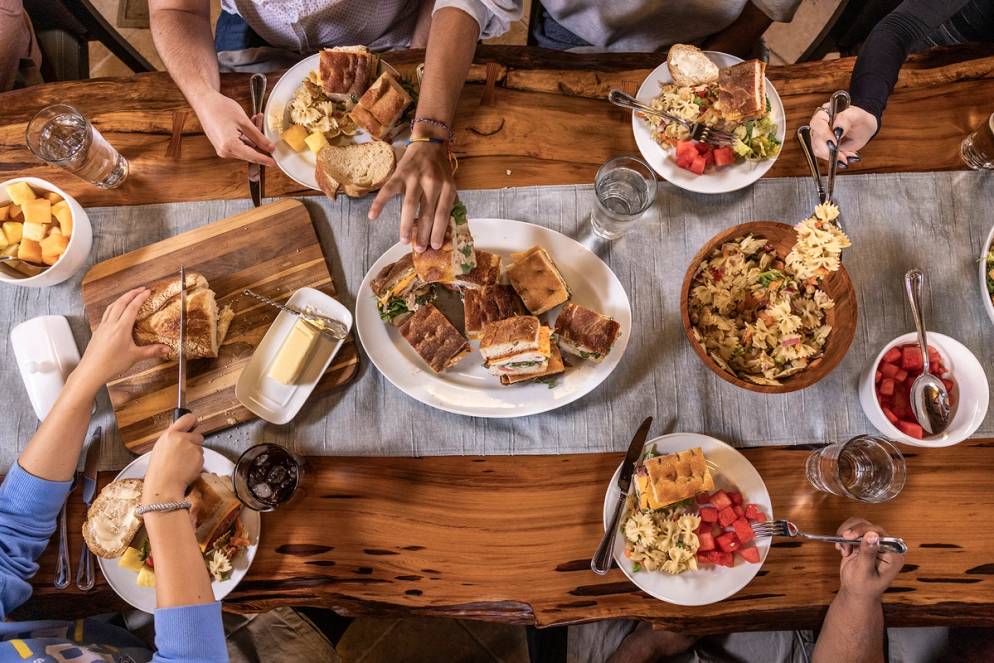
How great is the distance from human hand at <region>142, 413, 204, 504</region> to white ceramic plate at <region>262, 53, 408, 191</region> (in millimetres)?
809

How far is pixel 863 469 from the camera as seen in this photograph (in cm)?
164

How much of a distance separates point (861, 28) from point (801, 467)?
1756 mm

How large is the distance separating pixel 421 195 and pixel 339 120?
45cm

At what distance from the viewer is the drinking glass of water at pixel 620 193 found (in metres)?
1.77

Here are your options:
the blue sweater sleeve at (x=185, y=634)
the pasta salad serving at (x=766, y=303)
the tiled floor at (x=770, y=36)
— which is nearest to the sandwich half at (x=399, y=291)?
the pasta salad serving at (x=766, y=303)

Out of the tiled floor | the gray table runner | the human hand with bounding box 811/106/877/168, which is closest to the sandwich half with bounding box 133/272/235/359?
the gray table runner

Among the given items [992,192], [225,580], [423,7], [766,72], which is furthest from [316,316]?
[992,192]

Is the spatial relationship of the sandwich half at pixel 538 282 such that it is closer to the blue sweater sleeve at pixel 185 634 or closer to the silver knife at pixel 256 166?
the silver knife at pixel 256 166

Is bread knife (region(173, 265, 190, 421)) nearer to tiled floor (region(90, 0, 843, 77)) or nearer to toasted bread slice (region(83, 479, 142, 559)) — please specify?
toasted bread slice (region(83, 479, 142, 559))

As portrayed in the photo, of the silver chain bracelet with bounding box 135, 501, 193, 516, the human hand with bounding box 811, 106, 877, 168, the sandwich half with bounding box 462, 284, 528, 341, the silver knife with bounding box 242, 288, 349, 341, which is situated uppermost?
the human hand with bounding box 811, 106, 877, 168

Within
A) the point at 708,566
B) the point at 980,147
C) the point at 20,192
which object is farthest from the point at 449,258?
the point at 980,147

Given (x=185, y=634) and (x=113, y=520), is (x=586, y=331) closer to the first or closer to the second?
(x=185, y=634)

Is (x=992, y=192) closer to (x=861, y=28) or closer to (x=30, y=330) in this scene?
(x=861, y=28)

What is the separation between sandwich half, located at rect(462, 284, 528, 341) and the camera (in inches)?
67.4
